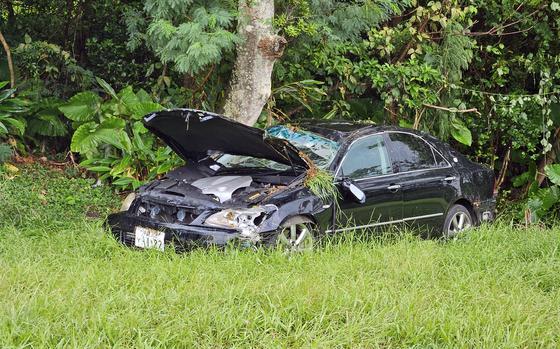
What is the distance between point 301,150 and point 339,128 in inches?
20.3

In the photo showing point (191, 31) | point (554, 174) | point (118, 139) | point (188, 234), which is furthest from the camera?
Result: point (554, 174)

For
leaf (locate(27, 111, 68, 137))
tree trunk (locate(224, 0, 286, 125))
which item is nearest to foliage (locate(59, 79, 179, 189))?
leaf (locate(27, 111, 68, 137))

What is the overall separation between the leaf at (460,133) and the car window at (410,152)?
10.8ft

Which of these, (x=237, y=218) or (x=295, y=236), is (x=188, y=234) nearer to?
(x=237, y=218)

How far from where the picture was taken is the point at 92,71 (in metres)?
11.7

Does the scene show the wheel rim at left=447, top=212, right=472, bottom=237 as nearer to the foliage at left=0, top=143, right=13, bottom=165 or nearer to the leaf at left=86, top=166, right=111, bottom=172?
the leaf at left=86, top=166, right=111, bottom=172

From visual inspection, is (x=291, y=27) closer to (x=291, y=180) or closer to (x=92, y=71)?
(x=291, y=180)

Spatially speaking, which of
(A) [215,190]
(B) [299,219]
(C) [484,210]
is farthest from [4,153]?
(C) [484,210]

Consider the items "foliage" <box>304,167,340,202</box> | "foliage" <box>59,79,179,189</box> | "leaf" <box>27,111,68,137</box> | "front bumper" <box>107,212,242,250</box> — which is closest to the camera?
"front bumper" <box>107,212,242,250</box>

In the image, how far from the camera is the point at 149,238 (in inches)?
234

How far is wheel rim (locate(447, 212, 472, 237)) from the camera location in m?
7.41

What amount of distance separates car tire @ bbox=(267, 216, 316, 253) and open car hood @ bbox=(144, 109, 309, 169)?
1.84 ft

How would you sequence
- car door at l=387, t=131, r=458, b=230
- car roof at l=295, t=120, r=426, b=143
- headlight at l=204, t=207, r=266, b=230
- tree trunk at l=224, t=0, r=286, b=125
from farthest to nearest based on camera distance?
tree trunk at l=224, t=0, r=286, b=125 → car door at l=387, t=131, r=458, b=230 → car roof at l=295, t=120, r=426, b=143 → headlight at l=204, t=207, r=266, b=230

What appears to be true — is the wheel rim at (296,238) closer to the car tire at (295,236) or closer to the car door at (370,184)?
the car tire at (295,236)
